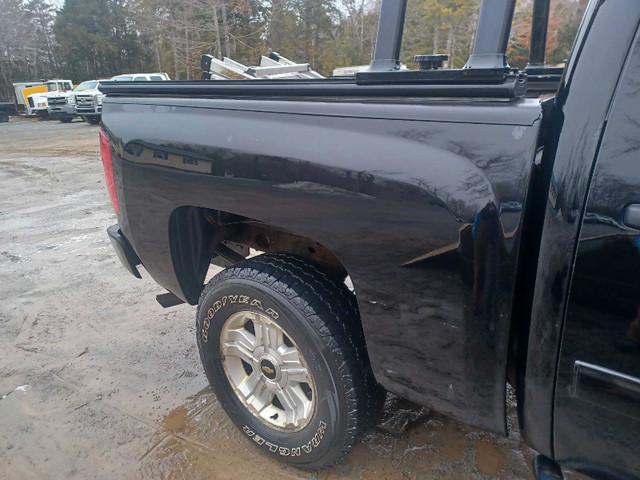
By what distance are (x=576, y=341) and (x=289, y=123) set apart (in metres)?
1.15

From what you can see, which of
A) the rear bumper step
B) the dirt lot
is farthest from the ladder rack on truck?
the rear bumper step

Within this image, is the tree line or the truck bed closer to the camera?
the truck bed

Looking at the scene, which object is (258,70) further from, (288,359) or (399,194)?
(399,194)

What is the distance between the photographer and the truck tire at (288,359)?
187cm

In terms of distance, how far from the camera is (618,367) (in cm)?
126

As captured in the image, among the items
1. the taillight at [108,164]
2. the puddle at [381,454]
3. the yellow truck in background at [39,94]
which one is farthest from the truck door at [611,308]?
the yellow truck in background at [39,94]

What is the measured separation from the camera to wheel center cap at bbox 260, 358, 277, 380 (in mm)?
2102

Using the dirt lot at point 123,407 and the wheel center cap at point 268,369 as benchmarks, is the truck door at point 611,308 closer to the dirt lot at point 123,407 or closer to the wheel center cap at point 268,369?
the dirt lot at point 123,407

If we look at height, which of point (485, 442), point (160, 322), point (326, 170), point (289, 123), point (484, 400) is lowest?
point (160, 322)

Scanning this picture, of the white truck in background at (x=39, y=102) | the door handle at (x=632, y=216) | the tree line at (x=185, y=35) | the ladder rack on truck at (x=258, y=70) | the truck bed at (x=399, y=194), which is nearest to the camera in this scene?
the door handle at (x=632, y=216)

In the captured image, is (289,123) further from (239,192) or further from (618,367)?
(618,367)

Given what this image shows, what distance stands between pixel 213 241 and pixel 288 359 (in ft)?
2.66

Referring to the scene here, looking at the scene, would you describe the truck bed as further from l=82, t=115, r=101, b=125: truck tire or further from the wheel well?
l=82, t=115, r=101, b=125: truck tire

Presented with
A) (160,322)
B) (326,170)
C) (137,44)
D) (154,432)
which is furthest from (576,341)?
(137,44)
